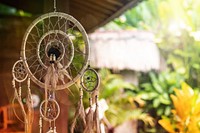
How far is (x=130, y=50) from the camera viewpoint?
3.34 meters

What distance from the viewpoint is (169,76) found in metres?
3.56

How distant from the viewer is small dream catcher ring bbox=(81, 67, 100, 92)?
0.97 m

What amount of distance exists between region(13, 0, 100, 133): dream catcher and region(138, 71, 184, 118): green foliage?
2481 mm

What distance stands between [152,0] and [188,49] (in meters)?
0.68

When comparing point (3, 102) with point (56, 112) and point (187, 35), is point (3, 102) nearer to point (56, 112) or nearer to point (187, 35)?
point (56, 112)

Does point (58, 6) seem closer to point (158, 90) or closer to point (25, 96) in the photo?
point (25, 96)

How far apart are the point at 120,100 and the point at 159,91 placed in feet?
2.24

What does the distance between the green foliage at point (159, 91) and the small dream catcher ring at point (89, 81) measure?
8.16 ft

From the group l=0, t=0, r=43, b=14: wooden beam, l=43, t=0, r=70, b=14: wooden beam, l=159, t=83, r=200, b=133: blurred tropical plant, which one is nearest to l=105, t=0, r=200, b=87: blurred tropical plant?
l=159, t=83, r=200, b=133: blurred tropical plant

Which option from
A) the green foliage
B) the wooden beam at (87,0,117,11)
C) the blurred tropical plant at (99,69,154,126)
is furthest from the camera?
the green foliage

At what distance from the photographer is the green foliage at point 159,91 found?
11.3 ft

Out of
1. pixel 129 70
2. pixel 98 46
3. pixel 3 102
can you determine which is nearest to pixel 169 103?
pixel 129 70

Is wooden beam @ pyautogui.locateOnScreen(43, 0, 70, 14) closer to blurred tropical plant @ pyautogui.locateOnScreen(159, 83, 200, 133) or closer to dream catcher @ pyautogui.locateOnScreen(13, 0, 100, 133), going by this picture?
dream catcher @ pyautogui.locateOnScreen(13, 0, 100, 133)

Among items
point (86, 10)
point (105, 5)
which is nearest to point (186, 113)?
point (105, 5)
